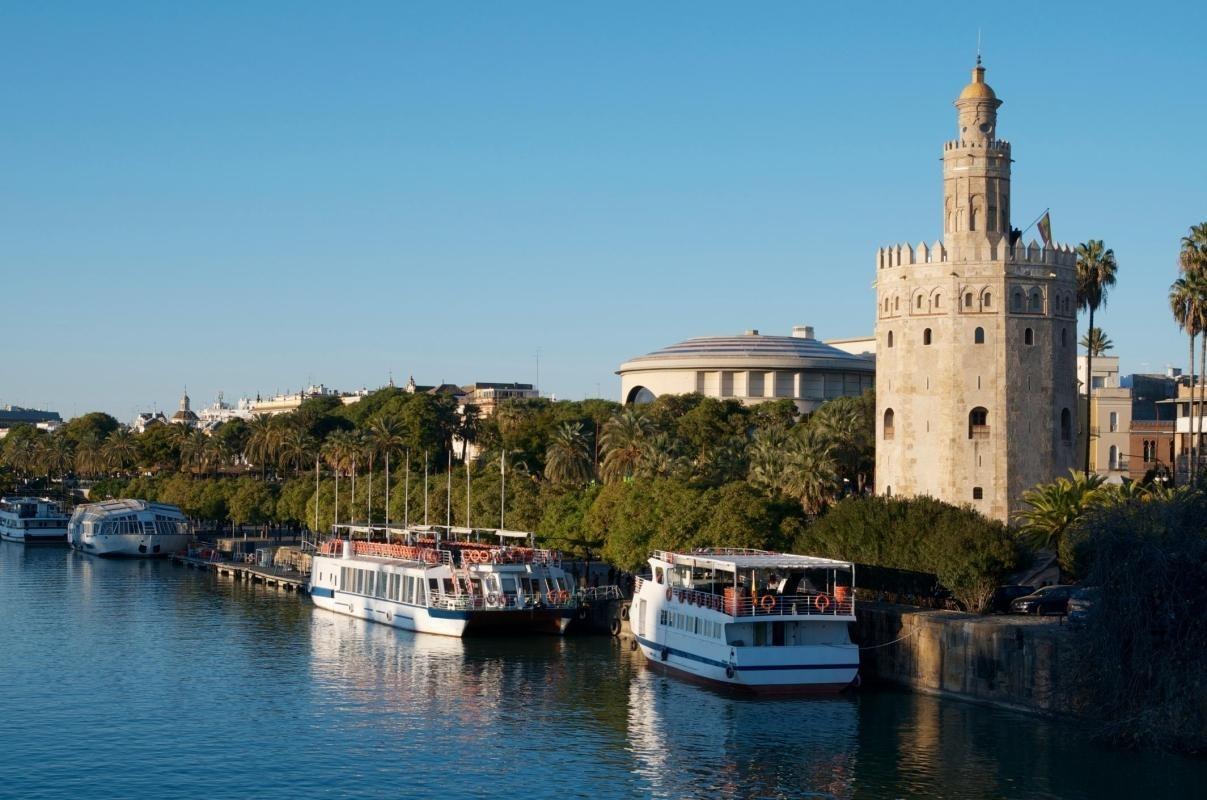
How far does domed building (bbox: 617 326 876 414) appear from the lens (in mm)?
146875

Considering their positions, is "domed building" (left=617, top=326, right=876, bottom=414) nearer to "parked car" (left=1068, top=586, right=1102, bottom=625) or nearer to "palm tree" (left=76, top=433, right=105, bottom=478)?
"palm tree" (left=76, top=433, right=105, bottom=478)

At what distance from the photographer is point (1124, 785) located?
38.6m

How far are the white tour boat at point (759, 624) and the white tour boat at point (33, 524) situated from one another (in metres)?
93.5

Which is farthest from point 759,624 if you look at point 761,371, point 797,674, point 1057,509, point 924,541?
point 761,371

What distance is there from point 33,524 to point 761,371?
228 feet

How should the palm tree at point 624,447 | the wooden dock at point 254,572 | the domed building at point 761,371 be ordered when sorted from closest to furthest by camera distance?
the palm tree at point 624,447 < the wooden dock at point 254,572 < the domed building at point 761,371

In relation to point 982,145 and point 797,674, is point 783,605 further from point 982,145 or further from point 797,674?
point 982,145

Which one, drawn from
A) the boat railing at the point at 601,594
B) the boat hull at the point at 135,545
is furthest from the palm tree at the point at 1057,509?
the boat hull at the point at 135,545

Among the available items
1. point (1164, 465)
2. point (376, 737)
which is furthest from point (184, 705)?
point (1164, 465)

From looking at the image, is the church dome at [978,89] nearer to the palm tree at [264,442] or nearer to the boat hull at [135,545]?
the boat hull at [135,545]

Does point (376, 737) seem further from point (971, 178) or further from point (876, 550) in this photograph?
point (971, 178)

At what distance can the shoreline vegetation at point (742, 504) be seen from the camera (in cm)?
4025

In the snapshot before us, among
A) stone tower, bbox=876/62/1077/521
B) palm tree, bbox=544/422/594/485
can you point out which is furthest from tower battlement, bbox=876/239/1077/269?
palm tree, bbox=544/422/594/485

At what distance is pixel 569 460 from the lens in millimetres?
94688
